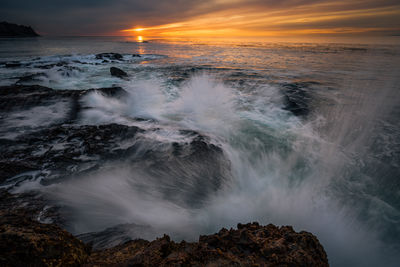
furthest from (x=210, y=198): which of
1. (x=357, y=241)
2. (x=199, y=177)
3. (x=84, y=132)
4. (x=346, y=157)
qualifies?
(x=346, y=157)

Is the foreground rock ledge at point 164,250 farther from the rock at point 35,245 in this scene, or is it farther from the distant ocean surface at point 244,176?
the distant ocean surface at point 244,176

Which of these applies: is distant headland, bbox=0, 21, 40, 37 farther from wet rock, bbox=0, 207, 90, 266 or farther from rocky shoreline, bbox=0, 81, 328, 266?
wet rock, bbox=0, 207, 90, 266

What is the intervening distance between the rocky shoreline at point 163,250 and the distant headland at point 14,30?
147 meters

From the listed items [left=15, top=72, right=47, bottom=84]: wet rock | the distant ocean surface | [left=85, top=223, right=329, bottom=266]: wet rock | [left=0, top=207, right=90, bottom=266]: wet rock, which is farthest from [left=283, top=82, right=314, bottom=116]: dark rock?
[left=15, top=72, right=47, bottom=84]: wet rock

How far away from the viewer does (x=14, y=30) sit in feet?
337

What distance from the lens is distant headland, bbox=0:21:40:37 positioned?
95919mm

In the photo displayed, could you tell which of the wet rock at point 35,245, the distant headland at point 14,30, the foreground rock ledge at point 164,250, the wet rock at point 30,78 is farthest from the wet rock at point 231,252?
the distant headland at point 14,30

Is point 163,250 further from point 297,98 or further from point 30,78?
point 30,78

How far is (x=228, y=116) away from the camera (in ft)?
23.6

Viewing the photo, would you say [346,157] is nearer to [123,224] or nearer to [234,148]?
[234,148]

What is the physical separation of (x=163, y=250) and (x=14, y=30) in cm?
15834

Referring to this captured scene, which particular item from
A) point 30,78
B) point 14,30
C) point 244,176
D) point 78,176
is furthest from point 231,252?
point 14,30

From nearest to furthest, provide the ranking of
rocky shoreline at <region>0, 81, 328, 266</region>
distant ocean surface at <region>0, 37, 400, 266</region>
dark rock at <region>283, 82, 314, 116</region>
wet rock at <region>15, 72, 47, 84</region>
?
rocky shoreline at <region>0, 81, 328, 266</region>
distant ocean surface at <region>0, 37, 400, 266</region>
dark rock at <region>283, 82, 314, 116</region>
wet rock at <region>15, 72, 47, 84</region>

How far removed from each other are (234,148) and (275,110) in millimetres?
3802
